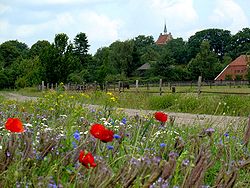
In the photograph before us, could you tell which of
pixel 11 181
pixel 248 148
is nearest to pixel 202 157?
pixel 11 181

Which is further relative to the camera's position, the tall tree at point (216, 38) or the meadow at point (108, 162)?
the tall tree at point (216, 38)

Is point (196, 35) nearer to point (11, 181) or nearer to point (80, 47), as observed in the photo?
point (80, 47)

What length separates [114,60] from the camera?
3088 inches

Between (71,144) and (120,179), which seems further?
(71,144)

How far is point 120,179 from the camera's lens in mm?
1735

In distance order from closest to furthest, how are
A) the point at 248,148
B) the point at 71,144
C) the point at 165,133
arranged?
the point at 71,144, the point at 248,148, the point at 165,133

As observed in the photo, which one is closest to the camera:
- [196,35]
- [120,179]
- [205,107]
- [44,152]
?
[120,179]

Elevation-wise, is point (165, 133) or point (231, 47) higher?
point (231, 47)

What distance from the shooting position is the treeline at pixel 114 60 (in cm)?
4828

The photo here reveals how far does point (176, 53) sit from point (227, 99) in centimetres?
8356

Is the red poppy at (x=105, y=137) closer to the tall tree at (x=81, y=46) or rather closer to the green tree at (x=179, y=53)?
the tall tree at (x=81, y=46)

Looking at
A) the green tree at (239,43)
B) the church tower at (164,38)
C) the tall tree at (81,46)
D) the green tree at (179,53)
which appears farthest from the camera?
the church tower at (164,38)

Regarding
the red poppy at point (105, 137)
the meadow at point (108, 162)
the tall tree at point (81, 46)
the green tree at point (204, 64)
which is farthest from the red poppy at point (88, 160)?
the tall tree at point (81, 46)

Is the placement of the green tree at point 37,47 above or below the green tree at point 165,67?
above
